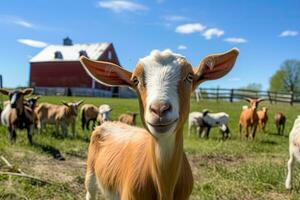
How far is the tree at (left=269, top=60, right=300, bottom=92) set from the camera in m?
78.7

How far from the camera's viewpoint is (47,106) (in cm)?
1703

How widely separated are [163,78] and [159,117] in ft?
1.31

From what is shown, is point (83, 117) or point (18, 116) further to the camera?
point (83, 117)

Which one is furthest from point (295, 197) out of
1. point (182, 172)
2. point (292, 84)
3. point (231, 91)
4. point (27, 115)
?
point (292, 84)

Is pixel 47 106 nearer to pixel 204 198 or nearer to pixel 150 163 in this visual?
pixel 204 198

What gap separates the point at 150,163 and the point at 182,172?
30 centimetres

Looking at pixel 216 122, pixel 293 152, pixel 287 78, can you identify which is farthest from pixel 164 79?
pixel 287 78

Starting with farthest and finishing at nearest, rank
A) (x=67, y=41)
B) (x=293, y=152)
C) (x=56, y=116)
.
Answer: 1. (x=67, y=41)
2. (x=56, y=116)
3. (x=293, y=152)

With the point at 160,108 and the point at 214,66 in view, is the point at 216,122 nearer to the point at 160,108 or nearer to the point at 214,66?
the point at 214,66

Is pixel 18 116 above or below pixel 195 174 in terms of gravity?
above

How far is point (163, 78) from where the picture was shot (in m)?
2.97

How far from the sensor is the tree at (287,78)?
7869 cm

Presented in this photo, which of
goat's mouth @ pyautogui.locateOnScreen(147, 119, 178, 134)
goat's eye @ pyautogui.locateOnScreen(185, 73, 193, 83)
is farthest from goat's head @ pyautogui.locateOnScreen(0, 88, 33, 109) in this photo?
goat's mouth @ pyautogui.locateOnScreen(147, 119, 178, 134)

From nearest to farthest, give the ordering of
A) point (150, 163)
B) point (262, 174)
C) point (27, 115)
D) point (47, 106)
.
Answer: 1. point (150, 163)
2. point (262, 174)
3. point (27, 115)
4. point (47, 106)
